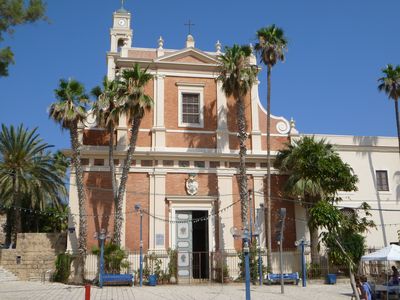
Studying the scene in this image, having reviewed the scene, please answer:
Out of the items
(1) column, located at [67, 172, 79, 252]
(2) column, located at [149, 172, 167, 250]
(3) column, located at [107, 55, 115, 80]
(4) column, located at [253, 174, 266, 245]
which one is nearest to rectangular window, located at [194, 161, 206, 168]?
(2) column, located at [149, 172, 167, 250]

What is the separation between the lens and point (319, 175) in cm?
2380

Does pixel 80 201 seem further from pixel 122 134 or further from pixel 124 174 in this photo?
pixel 122 134

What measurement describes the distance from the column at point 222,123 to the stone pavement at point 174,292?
286 inches

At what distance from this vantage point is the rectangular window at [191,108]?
26.1m

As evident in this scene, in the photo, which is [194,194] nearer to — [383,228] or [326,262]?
[326,262]

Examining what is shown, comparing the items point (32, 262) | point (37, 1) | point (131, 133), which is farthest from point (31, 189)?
point (37, 1)

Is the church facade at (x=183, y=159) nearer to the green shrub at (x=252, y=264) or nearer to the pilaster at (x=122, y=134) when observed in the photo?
the pilaster at (x=122, y=134)

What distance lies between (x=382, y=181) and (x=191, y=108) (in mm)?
11533

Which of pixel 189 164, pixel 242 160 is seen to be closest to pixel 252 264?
pixel 242 160

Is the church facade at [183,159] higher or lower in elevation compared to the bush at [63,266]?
higher

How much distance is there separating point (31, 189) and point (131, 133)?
387 inches

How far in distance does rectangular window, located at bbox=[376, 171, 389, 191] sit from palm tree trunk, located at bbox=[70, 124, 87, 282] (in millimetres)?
16101

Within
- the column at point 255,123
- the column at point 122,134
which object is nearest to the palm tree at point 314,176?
the column at point 255,123

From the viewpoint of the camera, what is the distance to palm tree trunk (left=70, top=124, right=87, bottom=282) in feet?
72.9
